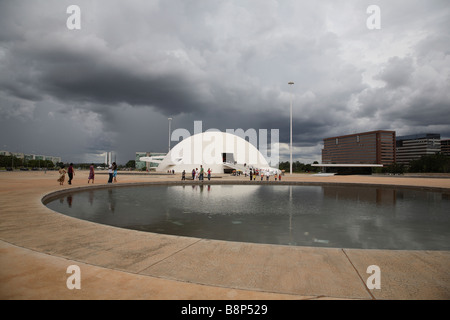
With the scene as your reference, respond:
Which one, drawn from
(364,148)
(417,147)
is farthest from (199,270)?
(417,147)

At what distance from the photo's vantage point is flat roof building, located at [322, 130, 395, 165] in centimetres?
13575

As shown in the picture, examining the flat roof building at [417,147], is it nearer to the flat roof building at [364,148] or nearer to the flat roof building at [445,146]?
the flat roof building at [445,146]

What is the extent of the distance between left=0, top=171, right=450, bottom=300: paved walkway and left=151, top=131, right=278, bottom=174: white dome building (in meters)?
49.9

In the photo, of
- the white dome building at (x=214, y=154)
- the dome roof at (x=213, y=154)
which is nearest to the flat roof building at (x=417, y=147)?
the white dome building at (x=214, y=154)

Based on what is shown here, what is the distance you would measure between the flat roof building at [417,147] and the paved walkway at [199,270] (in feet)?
665

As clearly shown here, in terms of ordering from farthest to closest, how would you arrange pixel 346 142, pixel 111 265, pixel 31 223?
Result: pixel 346 142 < pixel 31 223 < pixel 111 265

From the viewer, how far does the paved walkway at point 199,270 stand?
287 centimetres

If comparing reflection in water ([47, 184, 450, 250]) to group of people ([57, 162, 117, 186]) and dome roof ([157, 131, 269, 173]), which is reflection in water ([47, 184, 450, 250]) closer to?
group of people ([57, 162, 117, 186])

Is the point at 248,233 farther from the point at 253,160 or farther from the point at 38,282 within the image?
the point at 253,160

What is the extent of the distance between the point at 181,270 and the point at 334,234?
4.59m

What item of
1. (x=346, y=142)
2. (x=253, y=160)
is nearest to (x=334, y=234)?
(x=253, y=160)
